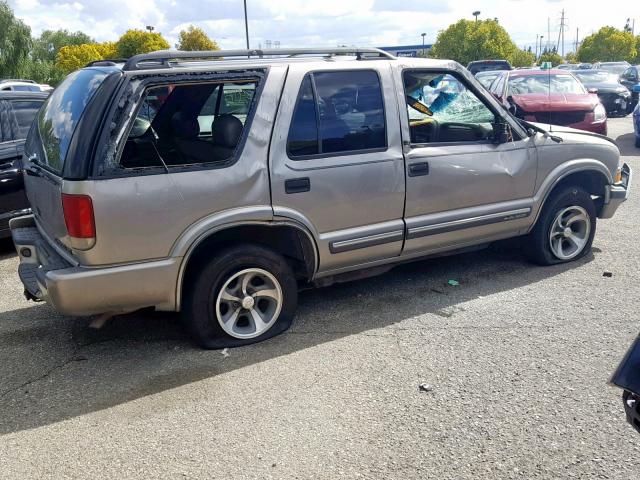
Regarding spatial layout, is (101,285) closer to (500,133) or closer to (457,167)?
(457,167)

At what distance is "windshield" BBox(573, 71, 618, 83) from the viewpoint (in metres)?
18.9

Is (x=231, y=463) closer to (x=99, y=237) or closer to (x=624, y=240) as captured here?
(x=99, y=237)

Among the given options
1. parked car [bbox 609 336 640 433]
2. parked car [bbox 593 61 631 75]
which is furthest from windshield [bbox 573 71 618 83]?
parked car [bbox 609 336 640 433]

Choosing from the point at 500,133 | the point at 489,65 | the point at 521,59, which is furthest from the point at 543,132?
the point at 521,59

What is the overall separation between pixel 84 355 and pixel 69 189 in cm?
125

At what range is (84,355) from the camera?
14.0ft

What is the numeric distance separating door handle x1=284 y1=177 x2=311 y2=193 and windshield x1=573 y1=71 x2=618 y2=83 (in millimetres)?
17010

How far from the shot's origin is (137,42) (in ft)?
173

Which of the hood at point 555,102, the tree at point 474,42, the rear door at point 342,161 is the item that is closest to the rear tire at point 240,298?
the rear door at point 342,161

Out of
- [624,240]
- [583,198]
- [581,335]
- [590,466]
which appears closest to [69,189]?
[590,466]

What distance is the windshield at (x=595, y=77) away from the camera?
1889 centimetres

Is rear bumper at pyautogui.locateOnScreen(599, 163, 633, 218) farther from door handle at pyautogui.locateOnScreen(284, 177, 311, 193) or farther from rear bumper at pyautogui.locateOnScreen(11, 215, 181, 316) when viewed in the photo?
rear bumper at pyautogui.locateOnScreen(11, 215, 181, 316)

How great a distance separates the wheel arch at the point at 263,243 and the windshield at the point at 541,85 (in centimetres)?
855

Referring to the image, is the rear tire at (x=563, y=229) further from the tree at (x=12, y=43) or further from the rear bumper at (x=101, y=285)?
the tree at (x=12, y=43)
